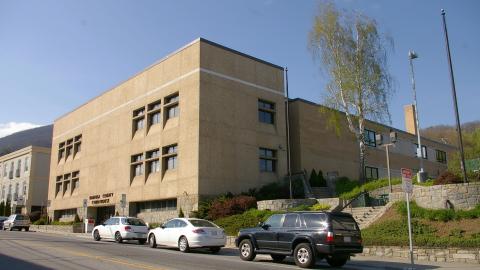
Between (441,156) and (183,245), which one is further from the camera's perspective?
(441,156)


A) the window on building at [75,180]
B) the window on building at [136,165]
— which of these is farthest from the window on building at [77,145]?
the window on building at [136,165]

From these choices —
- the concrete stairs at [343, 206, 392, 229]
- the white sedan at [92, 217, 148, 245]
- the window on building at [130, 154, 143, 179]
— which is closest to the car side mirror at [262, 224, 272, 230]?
the concrete stairs at [343, 206, 392, 229]

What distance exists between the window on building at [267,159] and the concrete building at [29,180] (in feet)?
149

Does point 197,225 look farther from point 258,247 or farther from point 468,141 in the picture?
point 468,141

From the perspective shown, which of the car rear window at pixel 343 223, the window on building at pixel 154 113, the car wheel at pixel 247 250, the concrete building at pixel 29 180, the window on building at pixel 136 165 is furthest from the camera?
the concrete building at pixel 29 180

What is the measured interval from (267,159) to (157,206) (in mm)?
9572

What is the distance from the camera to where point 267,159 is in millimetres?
37906

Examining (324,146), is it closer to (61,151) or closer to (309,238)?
(309,238)

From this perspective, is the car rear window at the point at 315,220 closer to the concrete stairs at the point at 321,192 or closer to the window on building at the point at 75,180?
the concrete stairs at the point at 321,192

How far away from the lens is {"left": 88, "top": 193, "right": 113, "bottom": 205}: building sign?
43375 millimetres

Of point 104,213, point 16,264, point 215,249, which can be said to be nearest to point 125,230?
point 215,249

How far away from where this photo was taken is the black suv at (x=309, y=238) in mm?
15031

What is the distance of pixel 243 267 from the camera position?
14.4 metres

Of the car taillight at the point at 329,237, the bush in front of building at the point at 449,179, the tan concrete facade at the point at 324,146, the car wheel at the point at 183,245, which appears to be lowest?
the car wheel at the point at 183,245
